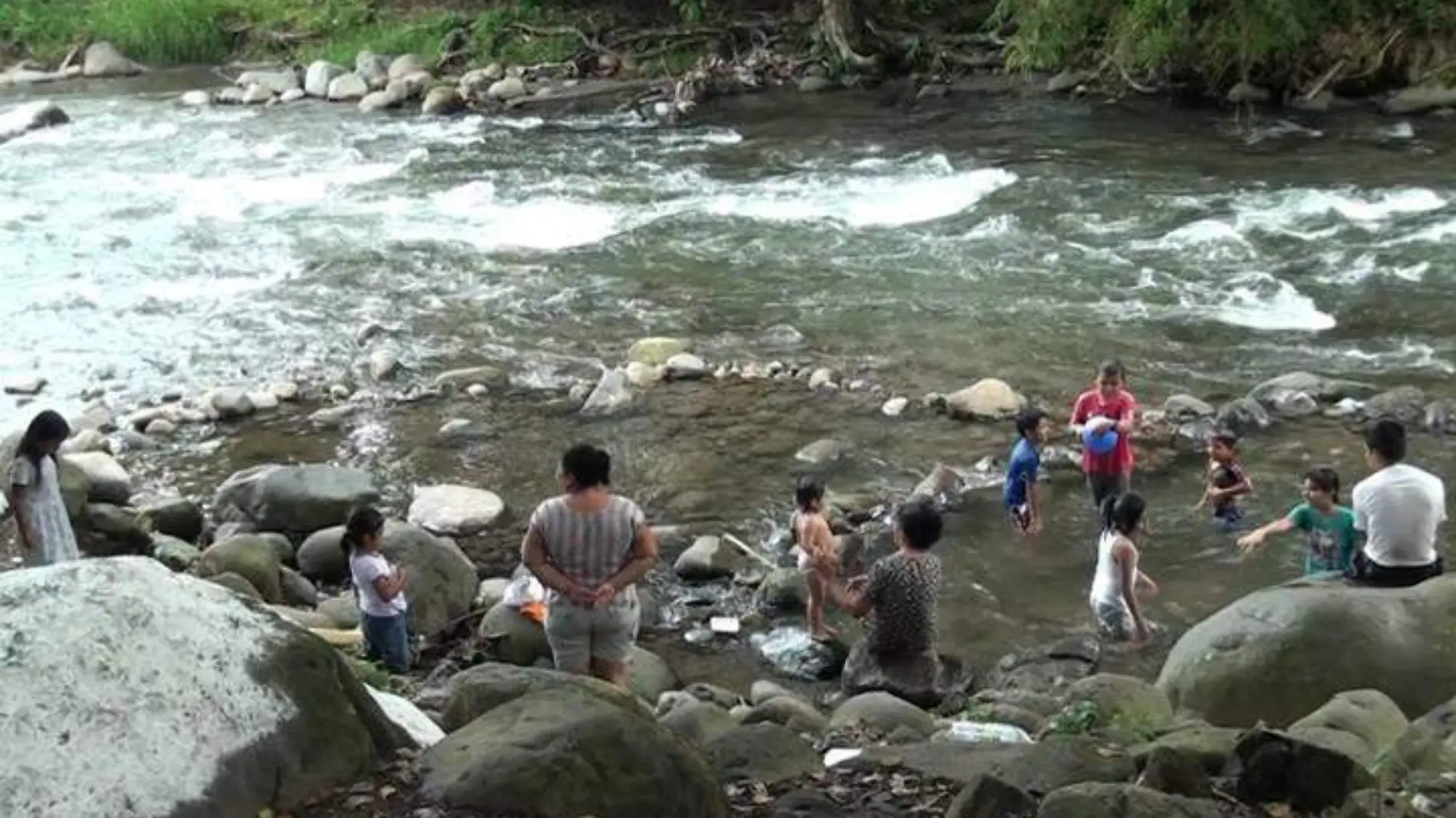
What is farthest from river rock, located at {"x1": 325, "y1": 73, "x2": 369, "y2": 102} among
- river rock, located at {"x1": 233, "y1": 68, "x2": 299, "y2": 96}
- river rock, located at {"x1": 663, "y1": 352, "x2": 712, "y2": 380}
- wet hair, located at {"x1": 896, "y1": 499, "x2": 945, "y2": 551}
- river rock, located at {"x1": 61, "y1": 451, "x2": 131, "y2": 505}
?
wet hair, located at {"x1": 896, "y1": 499, "x2": 945, "y2": 551}

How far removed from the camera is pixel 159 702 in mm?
4781

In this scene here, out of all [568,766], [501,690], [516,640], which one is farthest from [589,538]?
[516,640]

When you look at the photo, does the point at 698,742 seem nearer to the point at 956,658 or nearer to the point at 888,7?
the point at 956,658

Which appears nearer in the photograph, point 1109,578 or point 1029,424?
point 1109,578

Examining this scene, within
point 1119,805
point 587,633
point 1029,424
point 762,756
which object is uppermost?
point 1119,805

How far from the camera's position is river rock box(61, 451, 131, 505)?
12.0 meters

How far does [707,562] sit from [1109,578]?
2521 millimetres

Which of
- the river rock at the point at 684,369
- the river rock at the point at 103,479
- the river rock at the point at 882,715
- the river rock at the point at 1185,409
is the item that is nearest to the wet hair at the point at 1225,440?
the river rock at the point at 1185,409

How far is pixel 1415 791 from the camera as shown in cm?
532

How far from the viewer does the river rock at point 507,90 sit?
1082 inches

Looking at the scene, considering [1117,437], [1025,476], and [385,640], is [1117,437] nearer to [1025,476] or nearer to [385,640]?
[1025,476]

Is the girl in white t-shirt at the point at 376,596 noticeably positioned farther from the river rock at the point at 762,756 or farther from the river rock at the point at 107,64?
the river rock at the point at 107,64

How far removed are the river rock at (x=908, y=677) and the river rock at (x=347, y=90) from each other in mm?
21446

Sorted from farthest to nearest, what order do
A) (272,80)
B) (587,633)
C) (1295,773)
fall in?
(272,80) < (587,633) < (1295,773)
